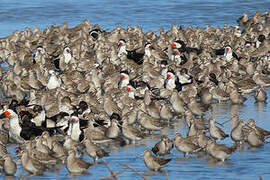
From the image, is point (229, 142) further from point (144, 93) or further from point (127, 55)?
point (127, 55)

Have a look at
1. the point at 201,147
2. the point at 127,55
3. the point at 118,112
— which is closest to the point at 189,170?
the point at 201,147

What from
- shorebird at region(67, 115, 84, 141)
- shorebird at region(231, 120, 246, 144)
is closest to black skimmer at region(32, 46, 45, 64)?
shorebird at region(67, 115, 84, 141)

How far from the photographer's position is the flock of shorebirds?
16.0 meters

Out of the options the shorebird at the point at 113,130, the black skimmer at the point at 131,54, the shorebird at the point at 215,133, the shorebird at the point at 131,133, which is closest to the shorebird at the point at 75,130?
the shorebird at the point at 113,130

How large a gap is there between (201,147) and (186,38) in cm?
1615

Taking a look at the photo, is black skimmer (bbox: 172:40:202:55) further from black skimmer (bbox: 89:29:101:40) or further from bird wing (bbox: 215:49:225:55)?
black skimmer (bbox: 89:29:101:40)

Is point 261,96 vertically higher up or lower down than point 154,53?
lower down

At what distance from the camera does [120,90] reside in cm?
2205

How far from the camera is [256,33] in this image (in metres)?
32.7

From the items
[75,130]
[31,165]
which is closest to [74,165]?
[31,165]

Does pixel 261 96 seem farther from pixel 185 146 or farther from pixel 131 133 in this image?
pixel 185 146

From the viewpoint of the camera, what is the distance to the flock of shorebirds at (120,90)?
52.4 feet

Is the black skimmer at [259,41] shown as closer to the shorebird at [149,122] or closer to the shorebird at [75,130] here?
the shorebird at [149,122]

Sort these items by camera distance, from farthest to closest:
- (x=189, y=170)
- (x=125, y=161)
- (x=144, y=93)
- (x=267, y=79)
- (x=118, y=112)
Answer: (x=267, y=79), (x=144, y=93), (x=118, y=112), (x=125, y=161), (x=189, y=170)
